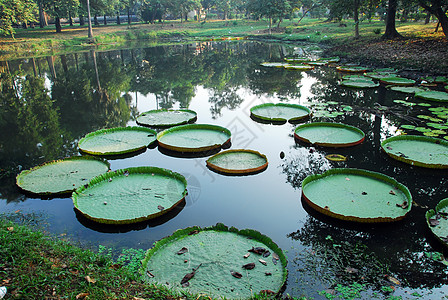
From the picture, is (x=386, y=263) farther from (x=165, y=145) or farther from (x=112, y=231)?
(x=165, y=145)

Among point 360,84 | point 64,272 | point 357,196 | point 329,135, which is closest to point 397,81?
point 360,84

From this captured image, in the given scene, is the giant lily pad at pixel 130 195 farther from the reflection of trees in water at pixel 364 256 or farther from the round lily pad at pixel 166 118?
the round lily pad at pixel 166 118

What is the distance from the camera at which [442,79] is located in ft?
36.7

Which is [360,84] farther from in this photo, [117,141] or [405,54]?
[117,141]

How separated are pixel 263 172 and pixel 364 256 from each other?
94.7 inches

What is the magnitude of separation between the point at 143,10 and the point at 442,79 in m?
43.5

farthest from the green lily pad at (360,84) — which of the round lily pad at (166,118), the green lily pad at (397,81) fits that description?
the round lily pad at (166,118)

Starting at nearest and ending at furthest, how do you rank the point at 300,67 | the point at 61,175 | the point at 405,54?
the point at 61,175, the point at 405,54, the point at 300,67

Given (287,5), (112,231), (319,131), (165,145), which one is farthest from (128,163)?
(287,5)

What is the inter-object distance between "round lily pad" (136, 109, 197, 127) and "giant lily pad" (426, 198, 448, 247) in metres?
5.56

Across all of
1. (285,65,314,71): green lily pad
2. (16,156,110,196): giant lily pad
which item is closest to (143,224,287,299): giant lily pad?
(16,156,110,196): giant lily pad

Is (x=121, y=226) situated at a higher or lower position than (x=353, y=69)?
lower

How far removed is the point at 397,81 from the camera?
1151 cm

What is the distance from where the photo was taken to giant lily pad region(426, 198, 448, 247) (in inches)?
142
